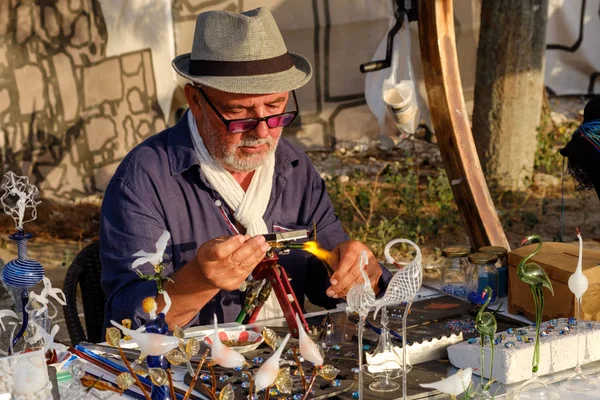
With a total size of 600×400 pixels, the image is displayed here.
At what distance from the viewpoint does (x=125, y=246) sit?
9.53 feet

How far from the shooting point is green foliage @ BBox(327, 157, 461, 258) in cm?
669

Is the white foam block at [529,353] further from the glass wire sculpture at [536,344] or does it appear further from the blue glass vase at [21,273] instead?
the blue glass vase at [21,273]

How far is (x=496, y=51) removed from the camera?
271 inches

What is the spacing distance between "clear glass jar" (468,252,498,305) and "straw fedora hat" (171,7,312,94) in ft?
2.79

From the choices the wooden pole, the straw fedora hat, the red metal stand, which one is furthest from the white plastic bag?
the red metal stand

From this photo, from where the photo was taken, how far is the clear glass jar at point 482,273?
9.53ft

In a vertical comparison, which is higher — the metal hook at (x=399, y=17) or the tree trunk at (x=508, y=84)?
the metal hook at (x=399, y=17)

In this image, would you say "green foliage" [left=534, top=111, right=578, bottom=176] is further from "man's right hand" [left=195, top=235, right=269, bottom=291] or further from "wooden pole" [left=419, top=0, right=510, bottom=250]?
"man's right hand" [left=195, top=235, right=269, bottom=291]

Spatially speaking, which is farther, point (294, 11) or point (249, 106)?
point (294, 11)

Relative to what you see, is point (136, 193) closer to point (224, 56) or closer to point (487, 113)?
point (224, 56)

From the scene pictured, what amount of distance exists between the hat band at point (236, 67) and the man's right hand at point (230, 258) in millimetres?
717

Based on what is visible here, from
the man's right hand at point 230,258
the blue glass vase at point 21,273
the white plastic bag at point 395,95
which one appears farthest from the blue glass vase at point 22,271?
the white plastic bag at point 395,95

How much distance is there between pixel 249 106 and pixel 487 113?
442 cm

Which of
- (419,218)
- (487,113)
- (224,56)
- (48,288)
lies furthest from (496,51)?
(48,288)
